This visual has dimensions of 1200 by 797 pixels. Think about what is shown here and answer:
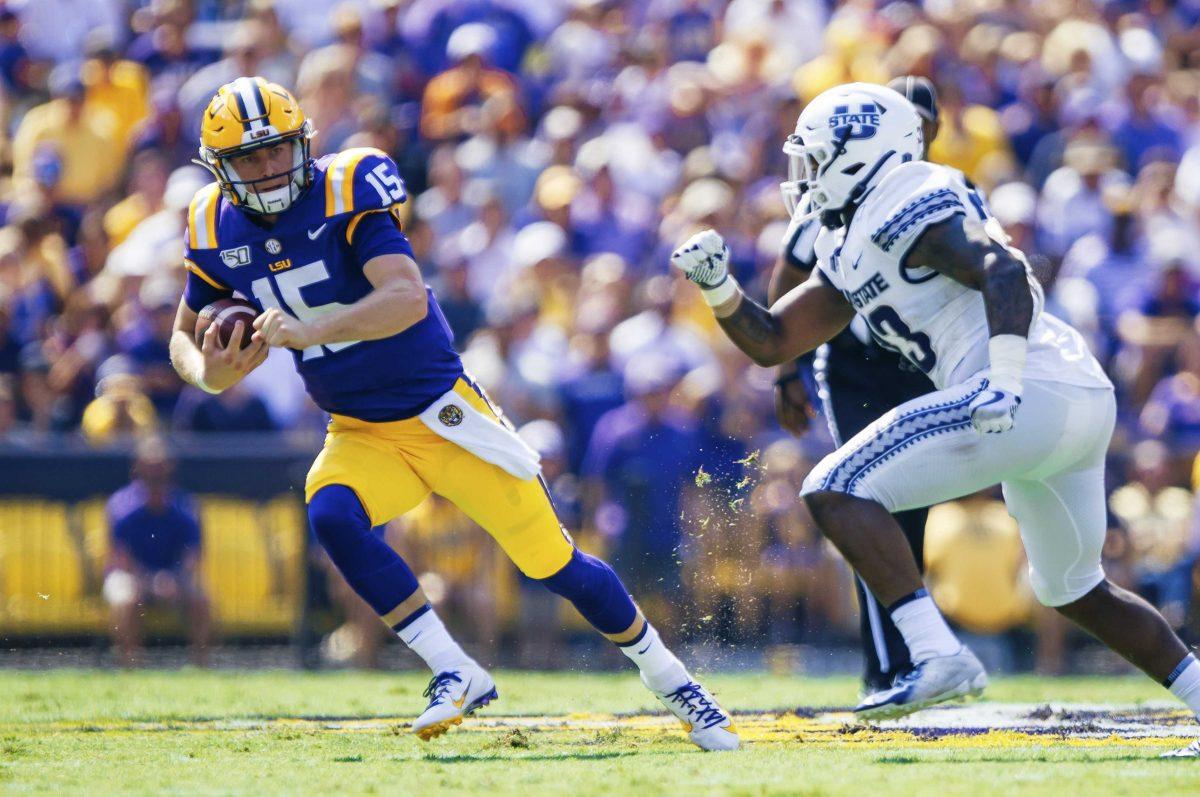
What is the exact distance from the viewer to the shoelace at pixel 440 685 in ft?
17.7

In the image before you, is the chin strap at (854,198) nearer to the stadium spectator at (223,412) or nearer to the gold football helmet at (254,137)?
the gold football helmet at (254,137)

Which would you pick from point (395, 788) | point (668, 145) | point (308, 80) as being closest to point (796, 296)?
point (395, 788)

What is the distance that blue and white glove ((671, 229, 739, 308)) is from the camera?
554cm

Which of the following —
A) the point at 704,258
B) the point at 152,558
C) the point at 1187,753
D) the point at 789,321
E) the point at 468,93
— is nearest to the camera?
the point at 1187,753

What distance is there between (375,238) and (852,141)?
1566 millimetres

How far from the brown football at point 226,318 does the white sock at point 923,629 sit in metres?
2.26

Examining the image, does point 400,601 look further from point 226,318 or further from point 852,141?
point 852,141

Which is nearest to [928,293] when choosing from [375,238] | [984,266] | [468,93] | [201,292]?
[984,266]

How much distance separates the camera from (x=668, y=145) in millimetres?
12289

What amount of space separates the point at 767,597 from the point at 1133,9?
6.79m

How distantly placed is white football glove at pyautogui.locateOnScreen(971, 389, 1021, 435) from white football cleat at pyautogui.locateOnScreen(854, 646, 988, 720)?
0.68 meters

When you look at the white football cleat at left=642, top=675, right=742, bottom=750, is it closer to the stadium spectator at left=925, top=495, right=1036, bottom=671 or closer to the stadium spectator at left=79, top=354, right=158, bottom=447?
the stadium spectator at left=925, top=495, right=1036, bottom=671

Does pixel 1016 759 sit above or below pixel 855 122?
below

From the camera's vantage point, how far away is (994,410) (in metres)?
4.81
